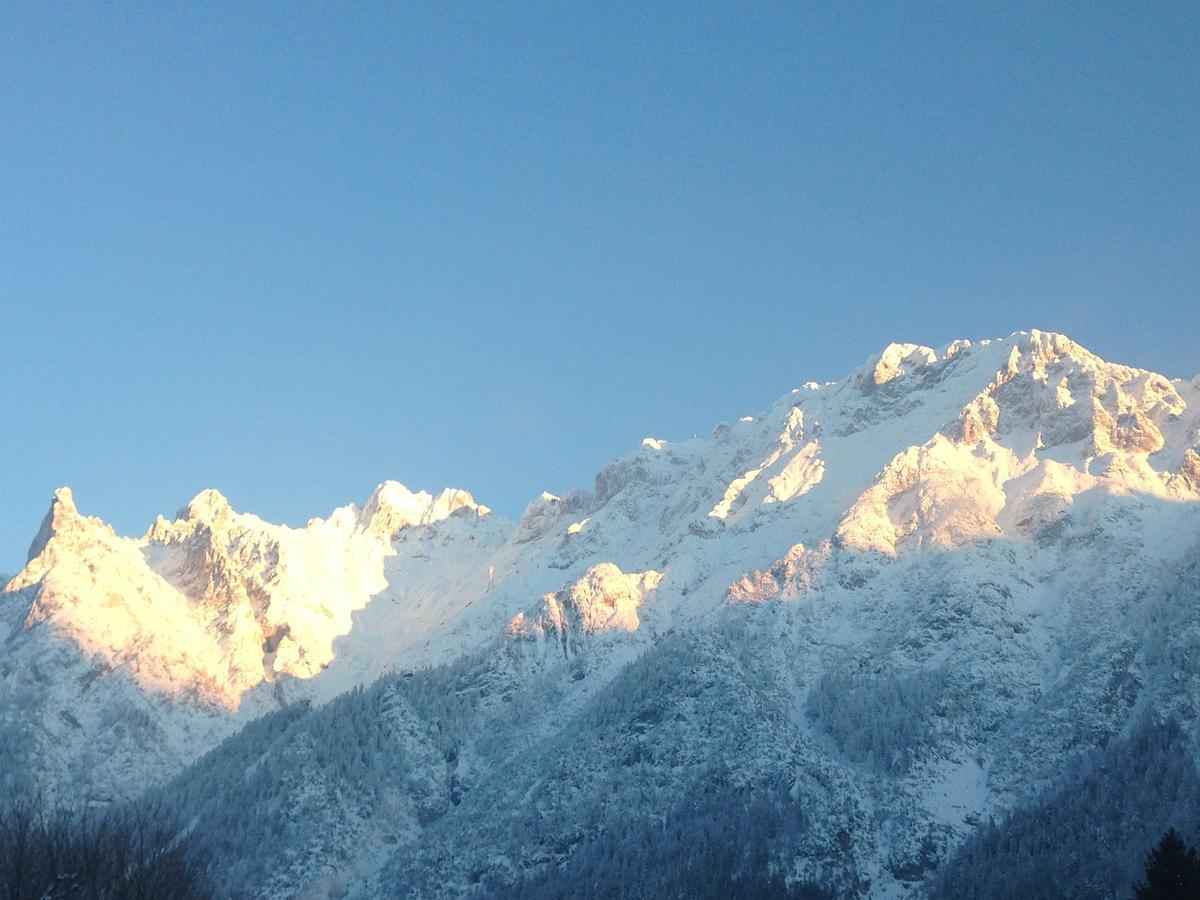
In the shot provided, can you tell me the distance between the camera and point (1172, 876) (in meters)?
88.5

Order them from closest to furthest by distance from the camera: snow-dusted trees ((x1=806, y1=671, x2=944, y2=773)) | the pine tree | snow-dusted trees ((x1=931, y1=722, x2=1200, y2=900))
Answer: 1. the pine tree
2. snow-dusted trees ((x1=931, y1=722, x2=1200, y2=900))
3. snow-dusted trees ((x1=806, y1=671, x2=944, y2=773))

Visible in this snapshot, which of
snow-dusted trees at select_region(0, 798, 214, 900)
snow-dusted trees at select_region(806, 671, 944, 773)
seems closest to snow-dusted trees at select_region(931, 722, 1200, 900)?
snow-dusted trees at select_region(806, 671, 944, 773)

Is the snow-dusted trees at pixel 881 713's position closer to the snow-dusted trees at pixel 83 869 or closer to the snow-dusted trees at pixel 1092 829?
the snow-dusted trees at pixel 1092 829

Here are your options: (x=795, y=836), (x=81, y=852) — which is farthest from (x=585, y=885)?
(x=81, y=852)

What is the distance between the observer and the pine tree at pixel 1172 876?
285 feet

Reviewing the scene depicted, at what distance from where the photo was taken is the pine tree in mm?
86750

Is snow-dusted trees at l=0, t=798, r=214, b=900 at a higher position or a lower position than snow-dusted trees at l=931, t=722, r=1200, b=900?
higher

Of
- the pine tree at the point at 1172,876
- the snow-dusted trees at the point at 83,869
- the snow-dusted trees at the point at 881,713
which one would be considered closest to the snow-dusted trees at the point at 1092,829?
the snow-dusted trees at the point at 881,713

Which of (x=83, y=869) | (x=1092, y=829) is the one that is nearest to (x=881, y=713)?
(x=1092, y=829)

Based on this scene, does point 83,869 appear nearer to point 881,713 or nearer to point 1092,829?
point 1092,829

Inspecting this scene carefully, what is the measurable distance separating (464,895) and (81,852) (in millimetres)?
82974

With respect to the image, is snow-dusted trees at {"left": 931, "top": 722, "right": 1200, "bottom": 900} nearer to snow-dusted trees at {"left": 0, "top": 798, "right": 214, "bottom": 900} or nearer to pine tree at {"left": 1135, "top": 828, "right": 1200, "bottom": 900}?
pine tree at {"left": 1135, "top": 828, "right": 1200, "bottom": 900}

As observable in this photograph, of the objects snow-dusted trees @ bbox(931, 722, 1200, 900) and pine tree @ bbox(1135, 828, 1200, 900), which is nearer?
pine tree @ bbox(1135, 828, 1200, 900)

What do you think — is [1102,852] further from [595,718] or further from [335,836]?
[335,836]
